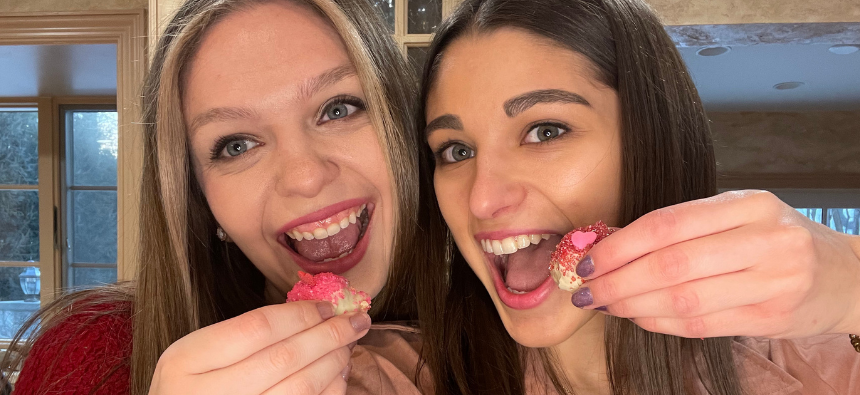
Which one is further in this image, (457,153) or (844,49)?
(844,49)

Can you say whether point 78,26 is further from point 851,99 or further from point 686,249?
point 851,99

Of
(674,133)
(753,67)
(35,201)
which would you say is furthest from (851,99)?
(35,201)

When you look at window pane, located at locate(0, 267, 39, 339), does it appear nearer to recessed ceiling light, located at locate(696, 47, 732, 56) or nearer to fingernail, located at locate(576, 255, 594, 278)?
recessed ceiling light, located at locate(696, 47, 732, 56)

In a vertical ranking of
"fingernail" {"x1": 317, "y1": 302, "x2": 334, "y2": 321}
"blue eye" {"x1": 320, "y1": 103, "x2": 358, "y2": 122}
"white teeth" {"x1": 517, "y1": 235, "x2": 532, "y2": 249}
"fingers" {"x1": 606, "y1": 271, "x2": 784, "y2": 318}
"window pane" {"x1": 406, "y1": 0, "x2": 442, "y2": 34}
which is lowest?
"fingernail" {"x1": 317, "y1": 302, "x2": 334, "y2": 321}

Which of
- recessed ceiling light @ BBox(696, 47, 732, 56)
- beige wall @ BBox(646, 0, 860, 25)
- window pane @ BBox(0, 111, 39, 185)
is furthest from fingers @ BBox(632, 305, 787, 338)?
window pane @ BBox(0, 111, 39, 185)

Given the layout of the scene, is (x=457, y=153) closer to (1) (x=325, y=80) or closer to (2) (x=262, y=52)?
(1) (x=325, y=80)

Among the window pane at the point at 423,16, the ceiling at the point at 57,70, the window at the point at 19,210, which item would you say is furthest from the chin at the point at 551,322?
the window at the point at 19,210

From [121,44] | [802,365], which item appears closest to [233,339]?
[802,365]
